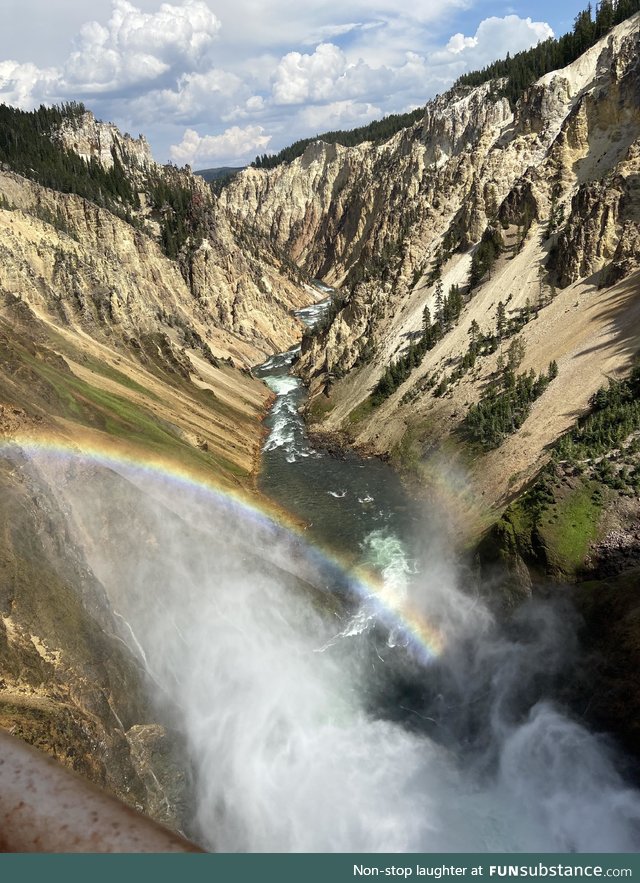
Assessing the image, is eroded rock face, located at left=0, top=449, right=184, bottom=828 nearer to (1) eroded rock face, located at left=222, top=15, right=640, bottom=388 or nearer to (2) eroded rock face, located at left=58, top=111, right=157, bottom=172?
(1) eroded rock face, located at left=222, top=15, right=640, bottom=388

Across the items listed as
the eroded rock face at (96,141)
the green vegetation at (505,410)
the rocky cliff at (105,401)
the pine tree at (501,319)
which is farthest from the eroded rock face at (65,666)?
the eroded rock face at (96,141)

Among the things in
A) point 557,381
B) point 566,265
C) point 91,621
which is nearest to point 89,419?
point 91,621

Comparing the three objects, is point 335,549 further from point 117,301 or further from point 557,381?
point 117,301

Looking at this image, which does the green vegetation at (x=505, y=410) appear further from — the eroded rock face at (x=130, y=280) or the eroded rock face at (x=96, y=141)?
the eroded rock face at (x=96, y=141)

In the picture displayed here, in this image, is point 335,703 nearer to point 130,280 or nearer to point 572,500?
point 572,500

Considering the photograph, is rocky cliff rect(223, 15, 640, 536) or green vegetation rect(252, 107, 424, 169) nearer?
rocky cliff rect(223, 15, 640, 536)

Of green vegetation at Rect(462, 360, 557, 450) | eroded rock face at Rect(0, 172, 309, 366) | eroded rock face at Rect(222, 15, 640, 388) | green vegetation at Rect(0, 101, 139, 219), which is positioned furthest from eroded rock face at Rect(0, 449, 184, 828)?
green vegetation at Rect(0, 101, 139, 219)
